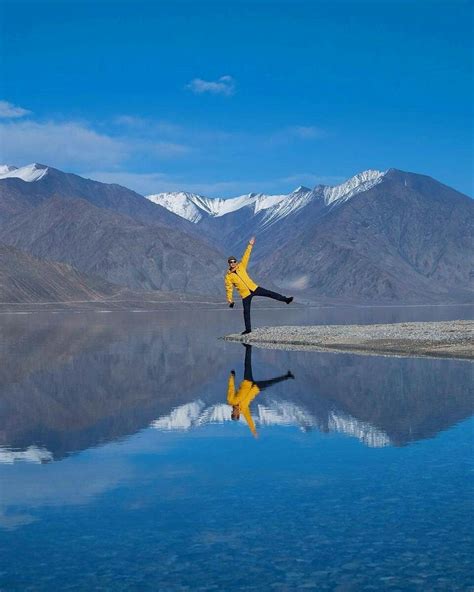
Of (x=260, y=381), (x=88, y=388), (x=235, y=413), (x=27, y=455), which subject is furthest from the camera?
(x=260, y=381)

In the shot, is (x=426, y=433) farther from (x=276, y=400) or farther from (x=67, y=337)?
(x=67, y=337)

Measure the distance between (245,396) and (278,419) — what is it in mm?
3779

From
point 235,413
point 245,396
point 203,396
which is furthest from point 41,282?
point 235,413

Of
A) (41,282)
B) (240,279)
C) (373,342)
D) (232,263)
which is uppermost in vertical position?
(41,282)

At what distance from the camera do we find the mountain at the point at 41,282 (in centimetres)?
13825

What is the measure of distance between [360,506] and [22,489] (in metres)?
4.18

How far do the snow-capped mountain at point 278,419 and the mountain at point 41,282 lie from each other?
120549mm

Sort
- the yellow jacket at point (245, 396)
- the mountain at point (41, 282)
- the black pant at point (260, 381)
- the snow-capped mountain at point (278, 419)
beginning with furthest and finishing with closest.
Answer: the mountain at point (41, 282) → the black pant at point (260, 381) → the yellow jacket at point (245, 396) → the snow-capped mountain at point (278, 419)

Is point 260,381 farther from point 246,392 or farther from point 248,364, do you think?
point 248,364

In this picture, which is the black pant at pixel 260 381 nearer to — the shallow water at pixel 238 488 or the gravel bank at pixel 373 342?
the shallow water at pixel 238 488

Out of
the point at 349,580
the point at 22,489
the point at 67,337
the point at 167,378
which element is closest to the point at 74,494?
the point at 22,489

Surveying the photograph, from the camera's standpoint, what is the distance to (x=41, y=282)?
14362 centimetres

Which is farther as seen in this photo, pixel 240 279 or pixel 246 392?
pixel 240 279

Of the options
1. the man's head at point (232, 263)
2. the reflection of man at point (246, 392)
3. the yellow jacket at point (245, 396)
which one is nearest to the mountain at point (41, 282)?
the man's head at point (232, 263)
